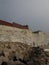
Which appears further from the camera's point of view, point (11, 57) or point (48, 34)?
point (48, 34)

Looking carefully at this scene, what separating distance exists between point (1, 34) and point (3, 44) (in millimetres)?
2493

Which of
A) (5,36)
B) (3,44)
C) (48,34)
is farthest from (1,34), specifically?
(48,34)

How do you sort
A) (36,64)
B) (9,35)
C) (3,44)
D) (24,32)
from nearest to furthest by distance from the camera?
(36,64) → (3,44) → (9,35) → (24,32)

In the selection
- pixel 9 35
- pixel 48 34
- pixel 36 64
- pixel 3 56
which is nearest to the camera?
pixel 36 64

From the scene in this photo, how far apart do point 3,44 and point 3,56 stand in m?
2.40

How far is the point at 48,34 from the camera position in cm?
4231

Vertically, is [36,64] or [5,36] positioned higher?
[5,36]

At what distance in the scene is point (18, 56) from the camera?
19.3 meters

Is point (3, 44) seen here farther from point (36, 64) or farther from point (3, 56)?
point (36, 64)

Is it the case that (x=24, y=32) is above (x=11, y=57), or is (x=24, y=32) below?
above

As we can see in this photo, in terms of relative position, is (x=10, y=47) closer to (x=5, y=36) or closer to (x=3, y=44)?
(x=3, y=44)

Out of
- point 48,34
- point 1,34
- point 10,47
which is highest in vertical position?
point 48,34

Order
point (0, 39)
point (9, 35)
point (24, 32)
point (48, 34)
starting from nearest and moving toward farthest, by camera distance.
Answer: point (0, 39), point (9, 35), point (24, 32), point (48, 34)

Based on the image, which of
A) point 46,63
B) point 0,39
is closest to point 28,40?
point 0,39
